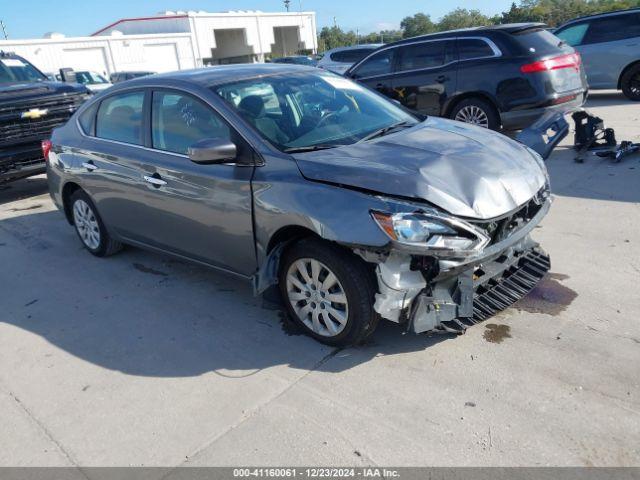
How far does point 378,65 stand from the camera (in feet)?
32.2

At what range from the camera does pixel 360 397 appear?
3109 mm

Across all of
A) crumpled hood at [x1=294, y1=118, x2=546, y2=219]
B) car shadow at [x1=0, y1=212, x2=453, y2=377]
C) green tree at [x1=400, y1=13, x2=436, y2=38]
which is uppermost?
crumpled hood at [x1=294, y1=118, x2=546, y2=219]

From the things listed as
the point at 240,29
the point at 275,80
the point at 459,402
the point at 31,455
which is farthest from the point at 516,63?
the point at 240,29

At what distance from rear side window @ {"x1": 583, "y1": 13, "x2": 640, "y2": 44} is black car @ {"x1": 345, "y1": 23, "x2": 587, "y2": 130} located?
381 cm

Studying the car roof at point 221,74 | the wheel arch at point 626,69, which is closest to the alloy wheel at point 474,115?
the car roof at point 221,74

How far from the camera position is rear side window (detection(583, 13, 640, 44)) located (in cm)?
1123

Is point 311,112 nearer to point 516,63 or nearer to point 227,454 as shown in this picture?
point 227,454

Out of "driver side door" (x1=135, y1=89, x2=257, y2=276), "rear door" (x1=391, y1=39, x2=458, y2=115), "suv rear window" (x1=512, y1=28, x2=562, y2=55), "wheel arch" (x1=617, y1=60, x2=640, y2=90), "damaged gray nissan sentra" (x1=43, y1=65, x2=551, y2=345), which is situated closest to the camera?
"damaged gray nissan sentra" (x1=43, y1=65, x2=551, y2=345)

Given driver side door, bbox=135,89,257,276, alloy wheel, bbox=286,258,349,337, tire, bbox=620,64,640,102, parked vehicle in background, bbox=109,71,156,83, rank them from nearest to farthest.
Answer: alloy wheel, bbox=286,258,349,337 < driver side door, bbox=135,89,257,276 < tire, bbox=620,64,640,102 < parked vehicle in background, bbox=109,71,156,83

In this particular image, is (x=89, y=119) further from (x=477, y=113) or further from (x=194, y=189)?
(x=477, y=113)

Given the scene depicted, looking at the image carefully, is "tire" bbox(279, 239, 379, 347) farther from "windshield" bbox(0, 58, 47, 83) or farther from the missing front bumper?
"windshield" bbox(0, 58, 47, 83)

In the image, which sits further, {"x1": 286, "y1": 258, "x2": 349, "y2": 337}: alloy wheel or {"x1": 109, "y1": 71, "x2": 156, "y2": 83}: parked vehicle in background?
{"x1": 109, "y1": 71, "x2": 156, "y2": 83}: parked vehicle in background

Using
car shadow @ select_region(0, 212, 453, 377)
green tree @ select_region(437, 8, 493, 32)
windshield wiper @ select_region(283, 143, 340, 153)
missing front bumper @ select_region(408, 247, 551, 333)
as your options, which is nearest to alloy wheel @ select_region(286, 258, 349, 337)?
car shadow @ select_region(0, 212, 453, 377)

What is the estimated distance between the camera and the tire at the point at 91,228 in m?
5.39
